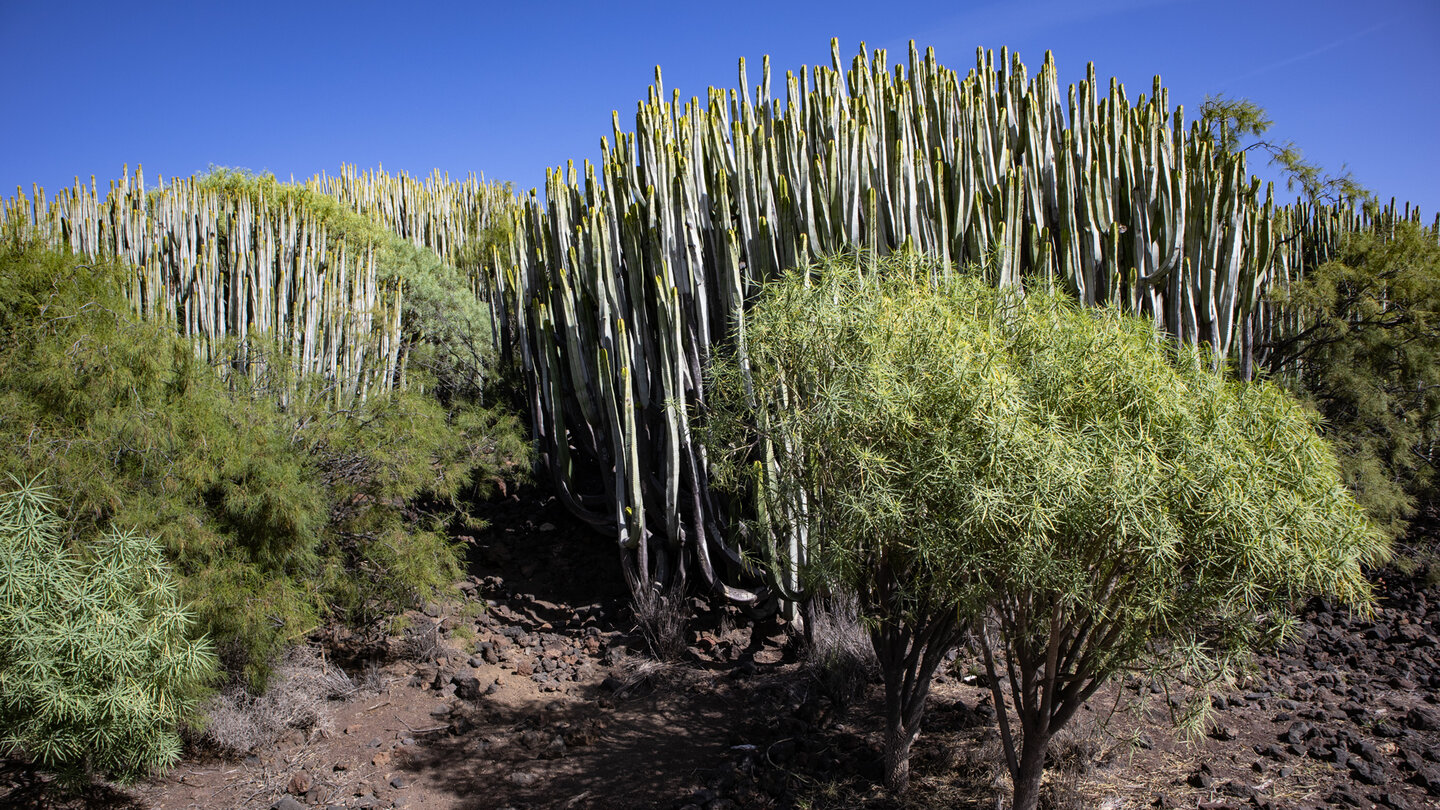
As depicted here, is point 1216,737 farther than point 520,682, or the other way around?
point 520,682

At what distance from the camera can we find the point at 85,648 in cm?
365

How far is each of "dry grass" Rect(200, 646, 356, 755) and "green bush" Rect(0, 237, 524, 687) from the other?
167mm

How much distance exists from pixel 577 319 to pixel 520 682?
299 cm

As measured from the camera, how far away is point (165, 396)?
5035 mm

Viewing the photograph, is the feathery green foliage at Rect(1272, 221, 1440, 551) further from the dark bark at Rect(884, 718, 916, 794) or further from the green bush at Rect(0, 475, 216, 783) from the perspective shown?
the green bush at Rect(0, 475, 216, 783)

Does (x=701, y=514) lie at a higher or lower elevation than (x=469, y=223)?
lower

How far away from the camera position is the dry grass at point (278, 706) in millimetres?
4848

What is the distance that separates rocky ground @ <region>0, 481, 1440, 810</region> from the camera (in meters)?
4.36

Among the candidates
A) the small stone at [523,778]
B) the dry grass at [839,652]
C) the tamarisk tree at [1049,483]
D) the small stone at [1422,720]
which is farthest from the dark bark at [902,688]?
the small stone at [1422,720]

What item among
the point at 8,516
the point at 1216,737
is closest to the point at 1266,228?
the point at 1216,737

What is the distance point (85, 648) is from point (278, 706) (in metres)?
1.73

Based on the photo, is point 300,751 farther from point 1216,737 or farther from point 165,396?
point 1216,737

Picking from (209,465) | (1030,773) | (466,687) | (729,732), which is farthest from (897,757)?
(209,465)

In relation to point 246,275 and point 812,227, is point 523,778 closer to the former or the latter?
point 812,227
